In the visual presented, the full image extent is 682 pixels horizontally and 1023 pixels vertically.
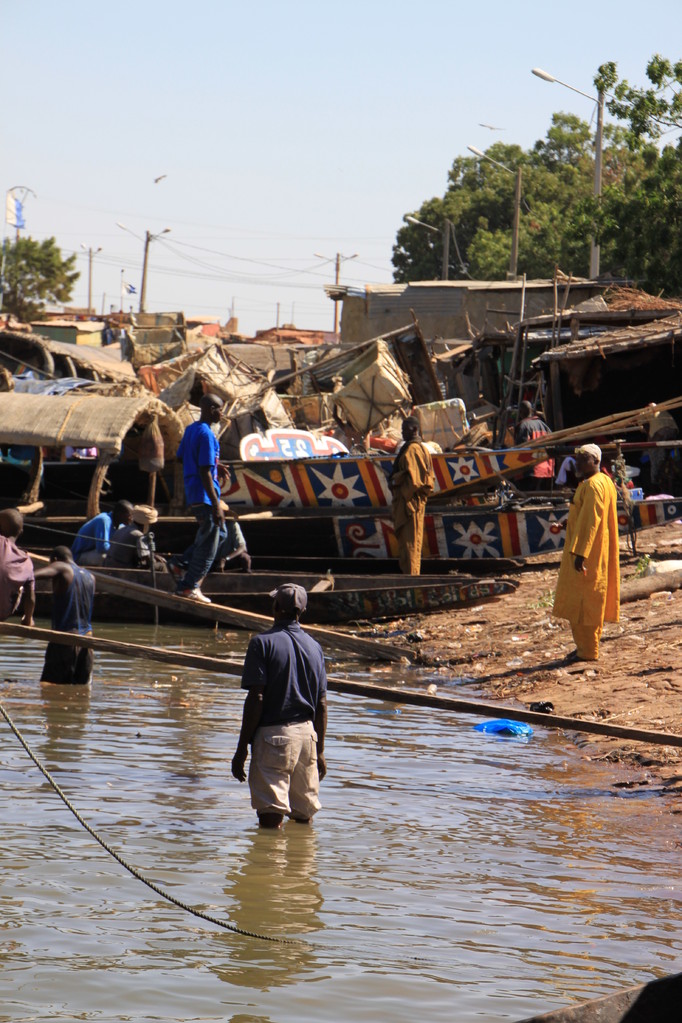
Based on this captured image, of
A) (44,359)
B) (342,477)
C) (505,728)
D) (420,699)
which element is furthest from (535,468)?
(44,359)

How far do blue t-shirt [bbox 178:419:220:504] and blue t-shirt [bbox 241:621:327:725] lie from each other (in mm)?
5552

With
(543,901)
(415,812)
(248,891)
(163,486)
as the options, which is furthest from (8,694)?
(163,486)

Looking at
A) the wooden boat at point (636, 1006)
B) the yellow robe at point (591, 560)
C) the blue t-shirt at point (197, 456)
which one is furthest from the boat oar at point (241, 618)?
the wooden boat at point (636, 1006)

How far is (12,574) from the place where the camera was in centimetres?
936

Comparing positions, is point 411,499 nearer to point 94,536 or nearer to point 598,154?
point 94,536

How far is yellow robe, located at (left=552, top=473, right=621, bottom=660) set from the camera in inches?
412

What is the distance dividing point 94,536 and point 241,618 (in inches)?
177

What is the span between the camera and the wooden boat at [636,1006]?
138 inches

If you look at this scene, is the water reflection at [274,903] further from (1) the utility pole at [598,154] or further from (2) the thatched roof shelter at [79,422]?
(1) the utility pole at [598,154]

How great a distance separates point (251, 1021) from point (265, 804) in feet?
6.77

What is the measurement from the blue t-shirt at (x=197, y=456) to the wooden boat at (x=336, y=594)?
160cm

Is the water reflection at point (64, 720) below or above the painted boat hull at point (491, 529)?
below

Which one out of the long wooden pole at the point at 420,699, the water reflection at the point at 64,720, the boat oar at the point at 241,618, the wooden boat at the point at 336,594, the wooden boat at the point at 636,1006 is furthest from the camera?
the wooden boat at the point at 336,594

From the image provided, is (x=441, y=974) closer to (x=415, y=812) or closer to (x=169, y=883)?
(x=169, y=883)
